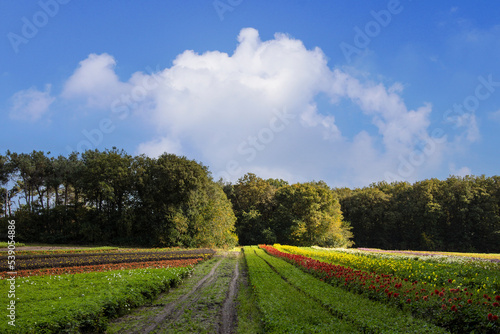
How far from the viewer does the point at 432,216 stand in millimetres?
54781

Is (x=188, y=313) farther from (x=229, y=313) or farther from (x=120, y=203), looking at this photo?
(x=120, y=203)

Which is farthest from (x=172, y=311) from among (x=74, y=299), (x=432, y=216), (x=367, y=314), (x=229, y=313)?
(x=432, y=216)

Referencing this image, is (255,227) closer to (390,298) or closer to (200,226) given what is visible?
(200,226)

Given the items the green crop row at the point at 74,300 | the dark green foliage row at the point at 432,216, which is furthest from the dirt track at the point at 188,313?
the dark green foliage row at the point at 432,216

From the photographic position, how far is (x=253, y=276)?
15.7 meters

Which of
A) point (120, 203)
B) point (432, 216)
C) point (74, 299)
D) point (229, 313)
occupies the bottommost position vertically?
point (432, 216)

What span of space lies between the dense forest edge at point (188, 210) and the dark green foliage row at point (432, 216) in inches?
7.5

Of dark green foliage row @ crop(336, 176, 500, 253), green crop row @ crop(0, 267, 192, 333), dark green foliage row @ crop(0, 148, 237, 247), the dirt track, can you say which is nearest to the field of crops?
green crop row @ crop(0, 267, 192, 333)

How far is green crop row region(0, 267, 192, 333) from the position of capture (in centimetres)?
683

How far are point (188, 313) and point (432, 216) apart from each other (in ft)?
193

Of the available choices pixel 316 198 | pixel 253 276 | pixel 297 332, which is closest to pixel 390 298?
pixel 297 332

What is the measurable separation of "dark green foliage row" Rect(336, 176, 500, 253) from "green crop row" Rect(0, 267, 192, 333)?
58.6 m

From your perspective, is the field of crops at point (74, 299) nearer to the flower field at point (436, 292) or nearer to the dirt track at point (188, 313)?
the dirt track at point (188, 313)

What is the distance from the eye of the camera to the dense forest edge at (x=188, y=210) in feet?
149
